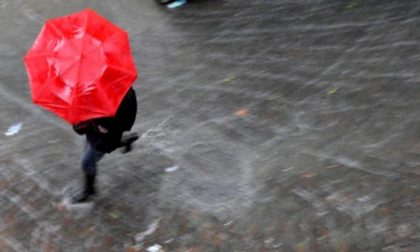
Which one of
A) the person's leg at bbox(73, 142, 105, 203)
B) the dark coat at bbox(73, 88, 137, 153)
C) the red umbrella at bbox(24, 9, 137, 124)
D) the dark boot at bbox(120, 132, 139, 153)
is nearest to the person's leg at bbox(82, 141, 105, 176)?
the person's leg at bbox(73, 142, 105, 203)

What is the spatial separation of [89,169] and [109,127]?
626mm

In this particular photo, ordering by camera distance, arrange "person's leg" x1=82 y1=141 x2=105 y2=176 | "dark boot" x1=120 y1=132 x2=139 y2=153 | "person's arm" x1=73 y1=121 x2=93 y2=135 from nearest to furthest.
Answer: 1. "person's arm" x1=73 y1=121 x2=93 y2=135
2. "person's leg" x1=82 y1=141 x2=105 y2=176
3. "dark boot" x1=120 y1=132 x2=139 y2=153

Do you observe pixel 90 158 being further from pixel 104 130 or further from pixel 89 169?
pixel 104 130

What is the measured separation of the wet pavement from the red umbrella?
126 centimetres

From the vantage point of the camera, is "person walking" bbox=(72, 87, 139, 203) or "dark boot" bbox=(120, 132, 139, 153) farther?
"dark boot" bbox=(120, 132, 139, 153)

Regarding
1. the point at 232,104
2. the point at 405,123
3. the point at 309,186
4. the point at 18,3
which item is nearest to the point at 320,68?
the point at 232,104

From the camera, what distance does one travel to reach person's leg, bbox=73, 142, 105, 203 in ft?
15.7

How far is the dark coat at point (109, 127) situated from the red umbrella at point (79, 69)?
13.2 inches

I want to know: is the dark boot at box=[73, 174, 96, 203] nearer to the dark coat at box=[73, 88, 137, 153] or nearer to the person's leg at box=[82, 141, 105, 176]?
the person's leg at box=[82, 141, 105, 176]

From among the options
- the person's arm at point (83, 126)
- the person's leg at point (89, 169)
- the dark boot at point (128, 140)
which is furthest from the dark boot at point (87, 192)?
the person's arm at point (83, 126)

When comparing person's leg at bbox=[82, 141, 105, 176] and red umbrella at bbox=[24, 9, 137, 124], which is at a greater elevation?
red umbrella at bbox=[24, 9, 137, 124]

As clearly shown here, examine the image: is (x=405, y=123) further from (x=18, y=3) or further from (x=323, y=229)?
(x=18, y=3)

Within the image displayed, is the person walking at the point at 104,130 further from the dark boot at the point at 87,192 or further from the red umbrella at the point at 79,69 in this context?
the red umbrella at the point at 79,69

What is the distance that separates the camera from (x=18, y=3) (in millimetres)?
9430
